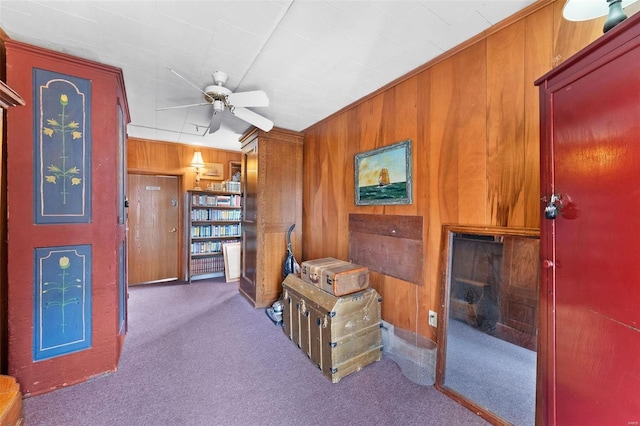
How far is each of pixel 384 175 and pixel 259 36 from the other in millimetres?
1508

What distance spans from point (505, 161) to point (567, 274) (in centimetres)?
93

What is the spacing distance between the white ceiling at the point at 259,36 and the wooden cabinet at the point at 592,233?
0.94 m

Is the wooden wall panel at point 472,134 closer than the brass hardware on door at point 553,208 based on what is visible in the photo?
No

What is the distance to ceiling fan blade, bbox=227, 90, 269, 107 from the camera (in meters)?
2.04

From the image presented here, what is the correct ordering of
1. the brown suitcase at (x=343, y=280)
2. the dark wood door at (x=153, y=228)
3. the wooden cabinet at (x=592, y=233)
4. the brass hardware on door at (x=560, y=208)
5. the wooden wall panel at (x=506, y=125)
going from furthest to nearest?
the dark wood door at (x=153, y=228), the brown suitcase at (x=343, y=280), the wooden wall panel at (x=506, y=125), the brass hardware on door at (x=560, y=208), the wooden cabinet at (x=592, y=233)

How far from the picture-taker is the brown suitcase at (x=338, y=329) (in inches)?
78.4

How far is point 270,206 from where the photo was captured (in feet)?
11.5

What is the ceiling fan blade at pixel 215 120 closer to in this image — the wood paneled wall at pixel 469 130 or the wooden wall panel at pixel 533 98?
the wood paneled wall at pixel 469 130

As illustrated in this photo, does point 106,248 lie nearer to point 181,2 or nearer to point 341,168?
point 181,2

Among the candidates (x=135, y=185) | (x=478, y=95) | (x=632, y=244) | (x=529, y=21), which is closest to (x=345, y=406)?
(x=632, y=244)

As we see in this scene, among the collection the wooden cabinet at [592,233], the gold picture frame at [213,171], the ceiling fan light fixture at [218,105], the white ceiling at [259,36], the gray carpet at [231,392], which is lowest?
the gray carpet at [231,392]

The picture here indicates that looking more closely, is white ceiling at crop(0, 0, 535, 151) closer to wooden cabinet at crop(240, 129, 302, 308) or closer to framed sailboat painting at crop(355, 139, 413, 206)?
framed sailboat painting at crop(355, 139, 413, 206)

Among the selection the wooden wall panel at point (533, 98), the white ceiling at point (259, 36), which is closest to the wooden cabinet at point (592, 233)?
the wooden wall panel at point (533, 98)

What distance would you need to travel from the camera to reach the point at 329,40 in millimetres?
1748
